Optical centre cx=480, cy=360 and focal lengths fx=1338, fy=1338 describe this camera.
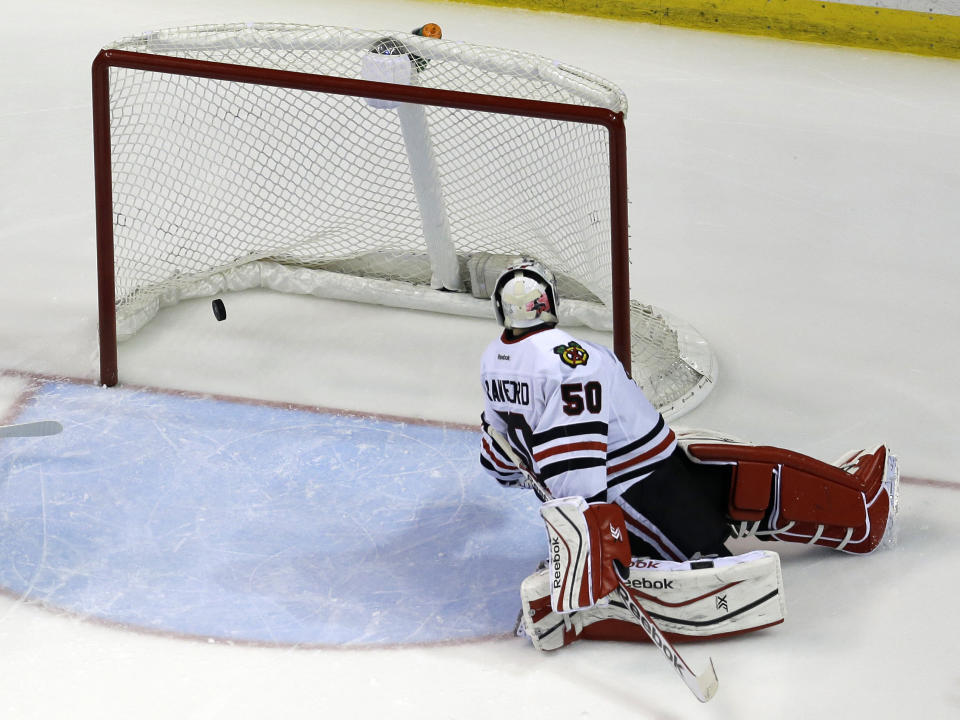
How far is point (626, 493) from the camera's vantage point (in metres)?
2.73

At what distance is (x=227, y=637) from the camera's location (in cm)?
279

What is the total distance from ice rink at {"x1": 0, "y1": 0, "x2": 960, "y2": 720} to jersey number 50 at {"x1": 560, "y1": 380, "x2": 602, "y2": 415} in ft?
1.76

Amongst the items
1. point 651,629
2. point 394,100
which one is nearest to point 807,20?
point 394,100

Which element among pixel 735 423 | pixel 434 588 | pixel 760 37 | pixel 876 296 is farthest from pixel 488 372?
pixel 760 37

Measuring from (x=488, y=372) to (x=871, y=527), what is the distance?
96 cm

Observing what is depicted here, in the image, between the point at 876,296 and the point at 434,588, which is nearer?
the point at 434,588

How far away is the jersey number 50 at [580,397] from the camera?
2.55m

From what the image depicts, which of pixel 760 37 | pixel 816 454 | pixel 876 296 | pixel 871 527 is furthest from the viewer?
pixel 760 37

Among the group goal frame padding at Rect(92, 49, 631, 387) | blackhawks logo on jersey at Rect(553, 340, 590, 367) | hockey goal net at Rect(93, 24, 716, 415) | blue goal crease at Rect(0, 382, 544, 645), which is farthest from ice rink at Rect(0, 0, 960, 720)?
blackhawks logo on jersey at Rect(553, 340, 590, 367)

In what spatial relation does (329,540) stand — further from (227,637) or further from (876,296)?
(876,296)

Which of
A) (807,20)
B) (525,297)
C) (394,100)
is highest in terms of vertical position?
(394,100)

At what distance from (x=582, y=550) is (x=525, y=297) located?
1.64ft

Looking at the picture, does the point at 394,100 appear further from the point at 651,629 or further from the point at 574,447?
the point at 651,629

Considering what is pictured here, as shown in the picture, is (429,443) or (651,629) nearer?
(651,629)
